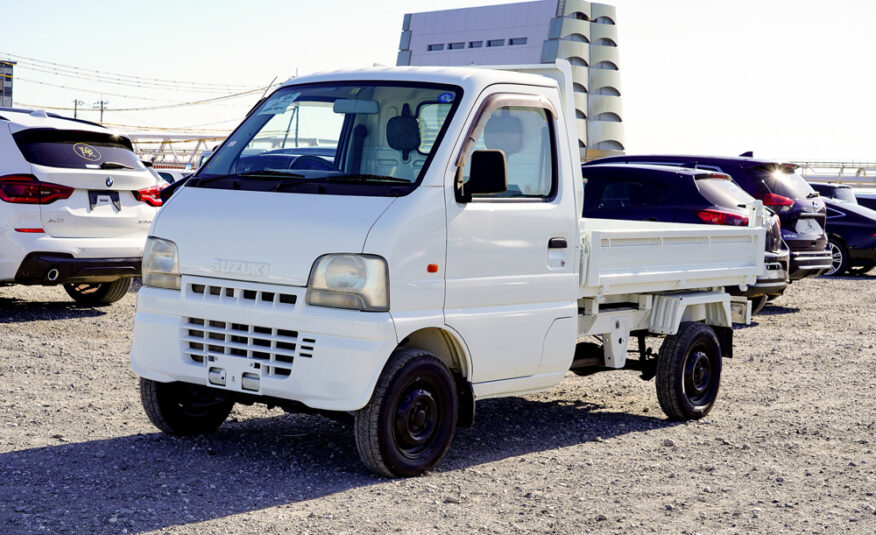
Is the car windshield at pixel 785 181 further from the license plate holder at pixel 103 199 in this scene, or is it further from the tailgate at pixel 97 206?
the license plate holder at pixel 103 199

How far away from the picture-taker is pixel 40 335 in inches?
399

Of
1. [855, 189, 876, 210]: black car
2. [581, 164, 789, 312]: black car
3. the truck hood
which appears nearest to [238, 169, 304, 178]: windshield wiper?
the truck hood

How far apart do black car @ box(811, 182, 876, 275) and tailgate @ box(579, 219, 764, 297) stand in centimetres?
1278

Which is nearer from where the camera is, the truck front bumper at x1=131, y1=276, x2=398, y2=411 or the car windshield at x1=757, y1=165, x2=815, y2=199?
the truck front bumper at x1=131, y1=276, x2=398, y2=411

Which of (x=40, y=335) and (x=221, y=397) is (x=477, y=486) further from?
(x=40, y=335)

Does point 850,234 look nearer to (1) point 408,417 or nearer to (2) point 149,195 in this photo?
(2) point 149,195

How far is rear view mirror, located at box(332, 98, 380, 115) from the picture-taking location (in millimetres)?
6289

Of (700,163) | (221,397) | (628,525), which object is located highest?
(700,163)

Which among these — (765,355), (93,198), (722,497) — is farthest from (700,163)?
(722,497)

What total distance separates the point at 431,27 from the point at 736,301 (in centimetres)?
10014

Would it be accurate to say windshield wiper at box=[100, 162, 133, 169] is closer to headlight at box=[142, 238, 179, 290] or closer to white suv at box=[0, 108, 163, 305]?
white suv at box=[0, 108, 163, 305]

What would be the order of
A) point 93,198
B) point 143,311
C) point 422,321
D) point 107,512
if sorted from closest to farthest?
point 107,512 < point 422,321 < point 143,311 < point 93,198

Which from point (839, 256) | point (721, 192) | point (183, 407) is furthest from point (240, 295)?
point (839, 256)

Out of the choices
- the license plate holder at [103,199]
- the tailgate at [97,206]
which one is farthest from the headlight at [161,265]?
the license plate holder at [103,199]
